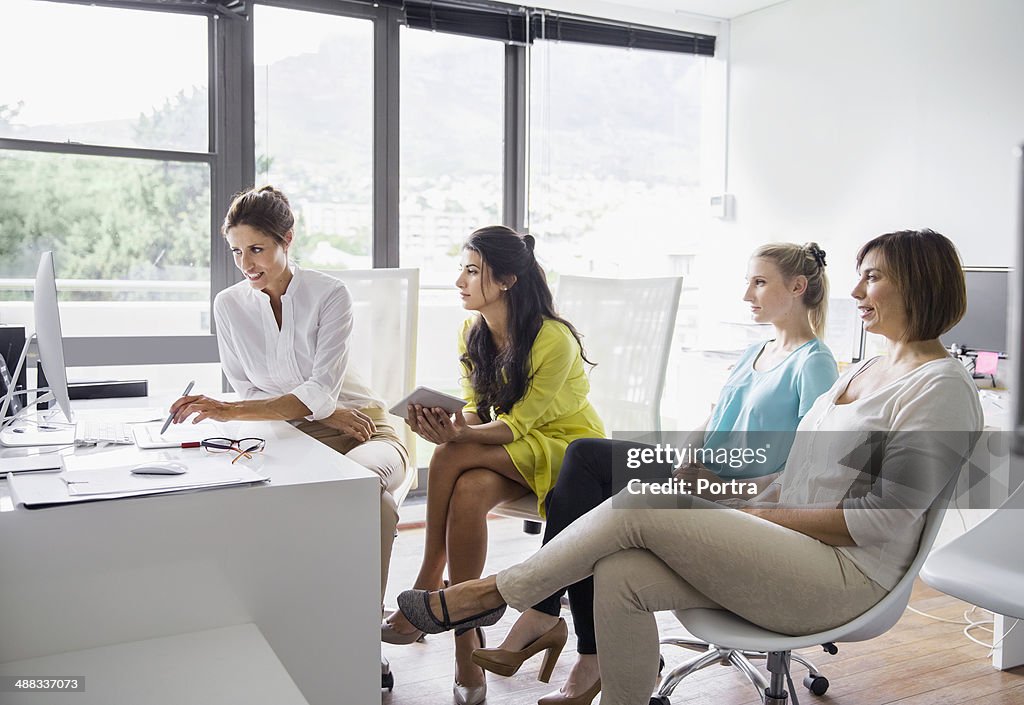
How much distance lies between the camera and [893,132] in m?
3.74

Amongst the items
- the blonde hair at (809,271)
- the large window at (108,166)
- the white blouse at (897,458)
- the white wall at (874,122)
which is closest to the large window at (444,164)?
the large window at (108,166)

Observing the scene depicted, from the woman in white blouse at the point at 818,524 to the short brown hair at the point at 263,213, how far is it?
3.66ft

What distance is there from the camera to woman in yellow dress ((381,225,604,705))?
2.26m

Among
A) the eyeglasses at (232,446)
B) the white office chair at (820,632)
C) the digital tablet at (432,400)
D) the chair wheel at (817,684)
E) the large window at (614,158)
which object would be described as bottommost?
the chair wheel at (817,684)

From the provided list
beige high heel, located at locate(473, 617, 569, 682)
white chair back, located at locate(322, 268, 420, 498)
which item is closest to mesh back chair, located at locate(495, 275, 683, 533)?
white chair back, located at locate(322, 268, 420, 498)

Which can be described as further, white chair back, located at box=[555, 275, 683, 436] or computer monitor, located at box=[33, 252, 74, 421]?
white chair back, located at box=[555, 275, 683, 436]

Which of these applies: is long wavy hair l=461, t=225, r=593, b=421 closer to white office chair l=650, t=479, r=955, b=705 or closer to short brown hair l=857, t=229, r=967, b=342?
white office chair l=650, t=479, r=955, b=705

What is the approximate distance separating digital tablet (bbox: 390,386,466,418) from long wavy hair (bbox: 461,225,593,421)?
264mm

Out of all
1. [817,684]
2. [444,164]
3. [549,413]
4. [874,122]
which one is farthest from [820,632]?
[444,164]

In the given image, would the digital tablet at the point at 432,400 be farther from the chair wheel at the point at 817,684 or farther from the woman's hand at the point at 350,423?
the chair wheel at the point at 817,684

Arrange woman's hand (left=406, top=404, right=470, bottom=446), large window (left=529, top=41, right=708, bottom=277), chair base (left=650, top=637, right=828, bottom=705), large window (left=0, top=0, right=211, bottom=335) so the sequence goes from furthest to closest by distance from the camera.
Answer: large window (left=529, top=41, right=708, bottom=277) < large window (left=0, top=0, right=211, bottom=335) < woman's hand (left=406, top=404, right=470, bottom=446) < chair base (left=650, top=637, right=828, bottom=705)

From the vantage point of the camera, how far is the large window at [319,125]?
3689 millimetres

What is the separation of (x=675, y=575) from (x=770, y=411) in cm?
59

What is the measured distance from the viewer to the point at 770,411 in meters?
2.13
